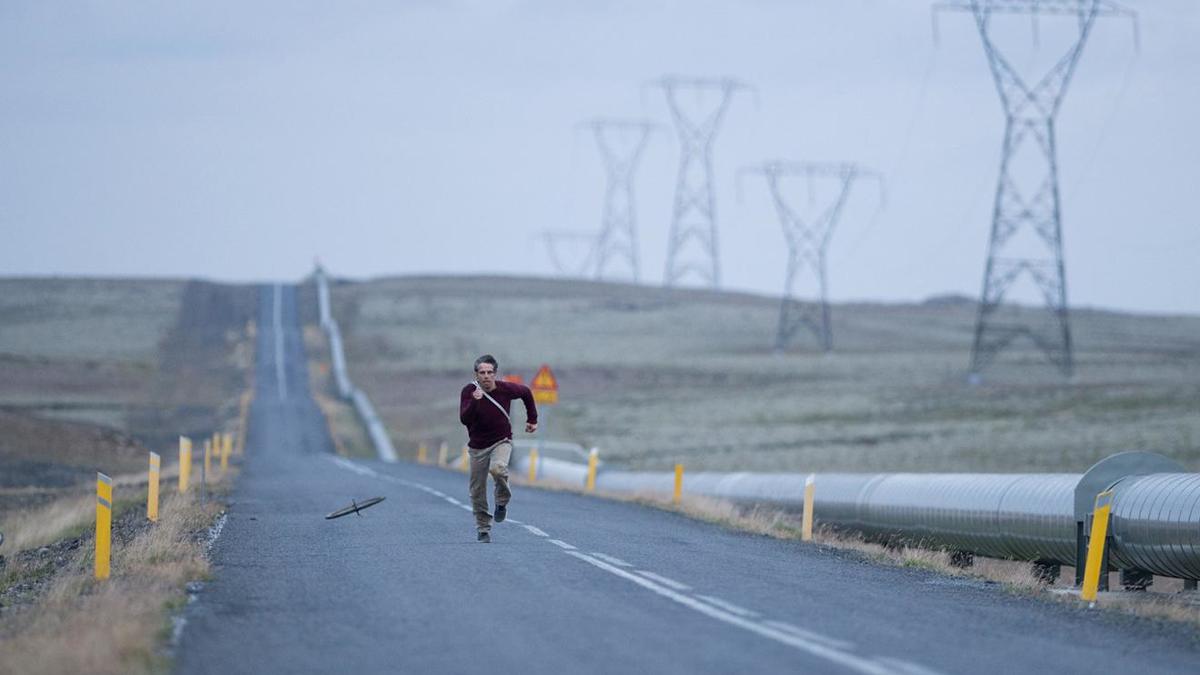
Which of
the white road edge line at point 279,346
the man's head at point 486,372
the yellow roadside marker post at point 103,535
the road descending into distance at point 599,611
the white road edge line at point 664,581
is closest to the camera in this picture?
the road descending into distance at point 599,611

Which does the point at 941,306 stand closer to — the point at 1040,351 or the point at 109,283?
the point at 1040,351

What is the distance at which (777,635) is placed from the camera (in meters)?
9.80

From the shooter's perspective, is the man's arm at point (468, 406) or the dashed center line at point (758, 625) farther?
the man's arm at point (468, 406)

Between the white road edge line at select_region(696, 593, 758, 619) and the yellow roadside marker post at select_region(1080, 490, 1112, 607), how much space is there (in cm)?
358

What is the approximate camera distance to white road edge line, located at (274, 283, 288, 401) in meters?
76.9

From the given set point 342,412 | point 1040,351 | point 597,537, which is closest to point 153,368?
point 342,412

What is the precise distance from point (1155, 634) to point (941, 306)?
152484 mm

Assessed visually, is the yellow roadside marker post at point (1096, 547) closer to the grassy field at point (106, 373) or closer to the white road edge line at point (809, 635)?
the white road edge line at point (809, 635)

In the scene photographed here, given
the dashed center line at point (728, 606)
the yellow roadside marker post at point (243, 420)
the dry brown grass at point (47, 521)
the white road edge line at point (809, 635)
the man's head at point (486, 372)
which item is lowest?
the yellow roadside marker post at point (243, 420)

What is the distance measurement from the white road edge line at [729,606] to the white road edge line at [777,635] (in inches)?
3.1

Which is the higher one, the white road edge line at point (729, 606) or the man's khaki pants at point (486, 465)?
the man's khaki pants at point (486, 465)

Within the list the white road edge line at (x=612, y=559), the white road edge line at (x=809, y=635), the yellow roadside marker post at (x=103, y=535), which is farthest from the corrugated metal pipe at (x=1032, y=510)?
the yellow roadside marker post at (x=103, y=535)

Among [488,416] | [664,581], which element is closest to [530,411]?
[488,416]

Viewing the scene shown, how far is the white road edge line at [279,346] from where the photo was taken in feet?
252
